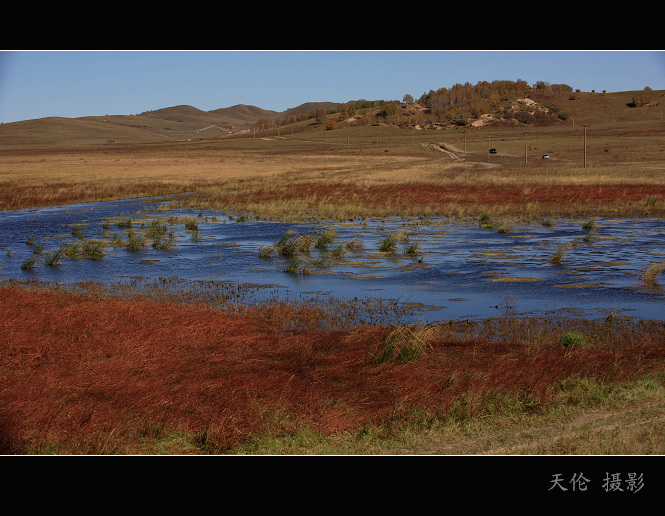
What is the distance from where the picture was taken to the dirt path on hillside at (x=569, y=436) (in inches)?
283

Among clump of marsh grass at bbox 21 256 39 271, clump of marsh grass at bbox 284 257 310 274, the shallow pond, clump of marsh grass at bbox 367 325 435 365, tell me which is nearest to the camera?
clump of marsh grass at bbox 367 325 435 365

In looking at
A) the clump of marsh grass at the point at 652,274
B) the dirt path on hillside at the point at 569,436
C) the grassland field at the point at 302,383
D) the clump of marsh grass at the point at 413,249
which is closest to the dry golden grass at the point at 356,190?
the clump of marsh grass at the point at 413,249

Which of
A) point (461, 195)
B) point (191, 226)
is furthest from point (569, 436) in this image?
point (461, 195)

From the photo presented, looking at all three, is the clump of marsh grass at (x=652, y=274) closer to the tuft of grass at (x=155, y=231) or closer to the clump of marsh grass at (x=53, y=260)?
the clump of marsh grass at (x=53, y=260)

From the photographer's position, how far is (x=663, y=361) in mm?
10633

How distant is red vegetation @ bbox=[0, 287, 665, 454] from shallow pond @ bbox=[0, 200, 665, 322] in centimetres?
390

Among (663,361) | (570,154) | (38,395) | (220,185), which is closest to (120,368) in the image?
(38,395)

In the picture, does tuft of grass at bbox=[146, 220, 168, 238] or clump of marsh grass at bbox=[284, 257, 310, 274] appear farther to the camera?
tuft of grass at bbox=[146, 220, 168, 238]

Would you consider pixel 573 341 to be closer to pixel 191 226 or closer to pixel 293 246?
pixel 293 246

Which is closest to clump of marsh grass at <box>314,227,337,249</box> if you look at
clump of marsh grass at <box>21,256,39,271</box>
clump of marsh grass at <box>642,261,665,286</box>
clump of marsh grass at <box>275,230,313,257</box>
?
clump of marsh grass at <box>275,230,313,257</box>

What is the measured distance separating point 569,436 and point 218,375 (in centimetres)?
506

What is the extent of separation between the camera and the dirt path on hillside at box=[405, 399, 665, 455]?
7.19 metres

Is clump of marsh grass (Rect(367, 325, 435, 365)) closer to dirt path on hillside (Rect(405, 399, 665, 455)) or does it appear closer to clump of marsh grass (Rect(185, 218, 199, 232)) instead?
dirt path on hillside (Rect(405, 399, 665, 455))

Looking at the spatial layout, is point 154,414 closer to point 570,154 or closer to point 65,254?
point 65,254
